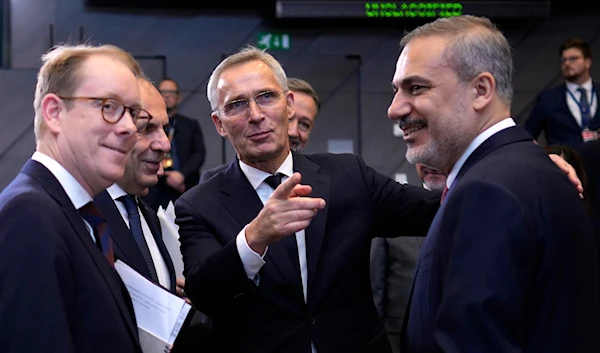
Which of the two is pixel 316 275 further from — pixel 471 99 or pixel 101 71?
pixel 101 71

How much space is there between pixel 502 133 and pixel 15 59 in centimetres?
727

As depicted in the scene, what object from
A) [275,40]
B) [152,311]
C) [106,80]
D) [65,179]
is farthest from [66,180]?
[275,40]

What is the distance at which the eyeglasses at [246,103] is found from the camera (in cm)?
254

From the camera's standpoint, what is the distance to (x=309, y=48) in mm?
8680

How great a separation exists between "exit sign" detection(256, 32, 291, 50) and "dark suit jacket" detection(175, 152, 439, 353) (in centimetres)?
612

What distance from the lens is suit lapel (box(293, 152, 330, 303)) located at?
2393 millimetres

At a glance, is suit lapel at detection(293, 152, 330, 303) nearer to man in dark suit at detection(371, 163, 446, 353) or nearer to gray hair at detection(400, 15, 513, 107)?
gray hair at detection(400, 15, 513, 107)

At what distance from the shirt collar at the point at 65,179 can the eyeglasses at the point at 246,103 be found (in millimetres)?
842

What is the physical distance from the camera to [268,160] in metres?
2.52

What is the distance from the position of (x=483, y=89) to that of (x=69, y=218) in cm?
104

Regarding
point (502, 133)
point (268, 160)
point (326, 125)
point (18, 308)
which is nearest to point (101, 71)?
point (18, 308)

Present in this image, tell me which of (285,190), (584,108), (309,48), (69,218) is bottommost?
(584,108)

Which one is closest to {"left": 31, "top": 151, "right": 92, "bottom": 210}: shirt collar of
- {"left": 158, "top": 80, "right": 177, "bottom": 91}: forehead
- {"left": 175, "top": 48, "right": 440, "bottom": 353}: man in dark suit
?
{"left": 175, "top": 48, "right": 440, "bottom": 353}: man in dark suit

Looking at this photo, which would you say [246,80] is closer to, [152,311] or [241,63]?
[241,63]
